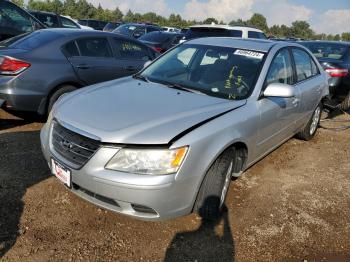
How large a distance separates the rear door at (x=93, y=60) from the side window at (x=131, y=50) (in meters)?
0.23

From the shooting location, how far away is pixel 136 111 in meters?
3.32

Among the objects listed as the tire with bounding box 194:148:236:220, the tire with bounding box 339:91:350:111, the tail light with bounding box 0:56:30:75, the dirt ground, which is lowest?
the dirt ground

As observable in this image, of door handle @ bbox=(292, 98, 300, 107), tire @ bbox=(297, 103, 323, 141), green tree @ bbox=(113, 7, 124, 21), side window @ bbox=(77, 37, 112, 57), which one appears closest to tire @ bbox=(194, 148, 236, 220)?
door handle @ bbox=(292, 98, 300, 107)

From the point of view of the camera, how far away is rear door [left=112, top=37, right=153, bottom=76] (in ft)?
21.5

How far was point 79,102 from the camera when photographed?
3580 millimetres

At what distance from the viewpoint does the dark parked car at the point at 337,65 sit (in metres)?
8.01

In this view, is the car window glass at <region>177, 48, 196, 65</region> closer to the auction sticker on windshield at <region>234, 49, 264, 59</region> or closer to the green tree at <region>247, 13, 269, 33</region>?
the auction sticker on windshield at <region>234, 49, 264, 59</region>

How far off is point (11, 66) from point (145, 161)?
10.7 ft

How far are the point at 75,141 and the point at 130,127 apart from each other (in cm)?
46

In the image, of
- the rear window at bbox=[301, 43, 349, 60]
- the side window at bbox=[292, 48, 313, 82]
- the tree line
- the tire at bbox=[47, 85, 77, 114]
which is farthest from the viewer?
the tree line

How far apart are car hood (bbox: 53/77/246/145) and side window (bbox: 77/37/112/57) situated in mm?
2137

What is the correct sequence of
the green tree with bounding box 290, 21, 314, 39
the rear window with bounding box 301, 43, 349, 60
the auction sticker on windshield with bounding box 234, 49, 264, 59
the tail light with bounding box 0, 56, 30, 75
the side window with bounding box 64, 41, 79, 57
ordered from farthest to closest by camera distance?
the green tree with bounding box 290, 21, 314, 39 → the rear window with bounding box 301, 43, 349, 60 → the side window with bounding box 64, 41, 79, 57 → the tail light with bounding box 0, 56, 30, 75 → the auction sticker on windshield with bounding box 234, 49, 264, 59

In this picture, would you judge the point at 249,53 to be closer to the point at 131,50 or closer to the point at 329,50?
the point at 131,50

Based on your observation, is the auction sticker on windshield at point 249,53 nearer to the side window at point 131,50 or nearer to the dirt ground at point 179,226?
the dirt ground at point 179,226
